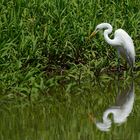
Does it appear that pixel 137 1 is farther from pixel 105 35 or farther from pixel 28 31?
pixel 28 31

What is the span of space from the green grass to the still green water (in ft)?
1.26

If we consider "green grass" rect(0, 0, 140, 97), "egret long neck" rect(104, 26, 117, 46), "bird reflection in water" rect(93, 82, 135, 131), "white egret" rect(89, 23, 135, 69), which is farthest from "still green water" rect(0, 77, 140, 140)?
"egret long neck" rect(104, 26, 117, 46)

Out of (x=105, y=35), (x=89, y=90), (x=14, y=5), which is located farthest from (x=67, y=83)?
(x=14, y=5)

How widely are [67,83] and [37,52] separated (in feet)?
2.43

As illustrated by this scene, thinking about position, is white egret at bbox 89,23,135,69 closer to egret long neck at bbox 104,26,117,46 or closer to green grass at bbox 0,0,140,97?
egret long neck at bbox 104,26,117,46

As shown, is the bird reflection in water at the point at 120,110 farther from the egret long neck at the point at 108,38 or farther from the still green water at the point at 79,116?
the egret long neck at the point at 108,38

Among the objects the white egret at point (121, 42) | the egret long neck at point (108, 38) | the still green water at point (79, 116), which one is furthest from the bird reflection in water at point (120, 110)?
the egret long neck at point (108, 38)

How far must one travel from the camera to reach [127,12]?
11914 millimetres

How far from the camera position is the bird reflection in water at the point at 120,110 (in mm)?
8084

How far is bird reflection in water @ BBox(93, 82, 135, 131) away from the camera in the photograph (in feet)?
26.5

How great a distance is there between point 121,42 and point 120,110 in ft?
8.43

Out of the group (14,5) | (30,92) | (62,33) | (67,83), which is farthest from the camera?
(14,5)

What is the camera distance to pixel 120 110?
8.70m

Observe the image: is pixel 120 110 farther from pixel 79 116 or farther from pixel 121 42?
pixel 121 42
